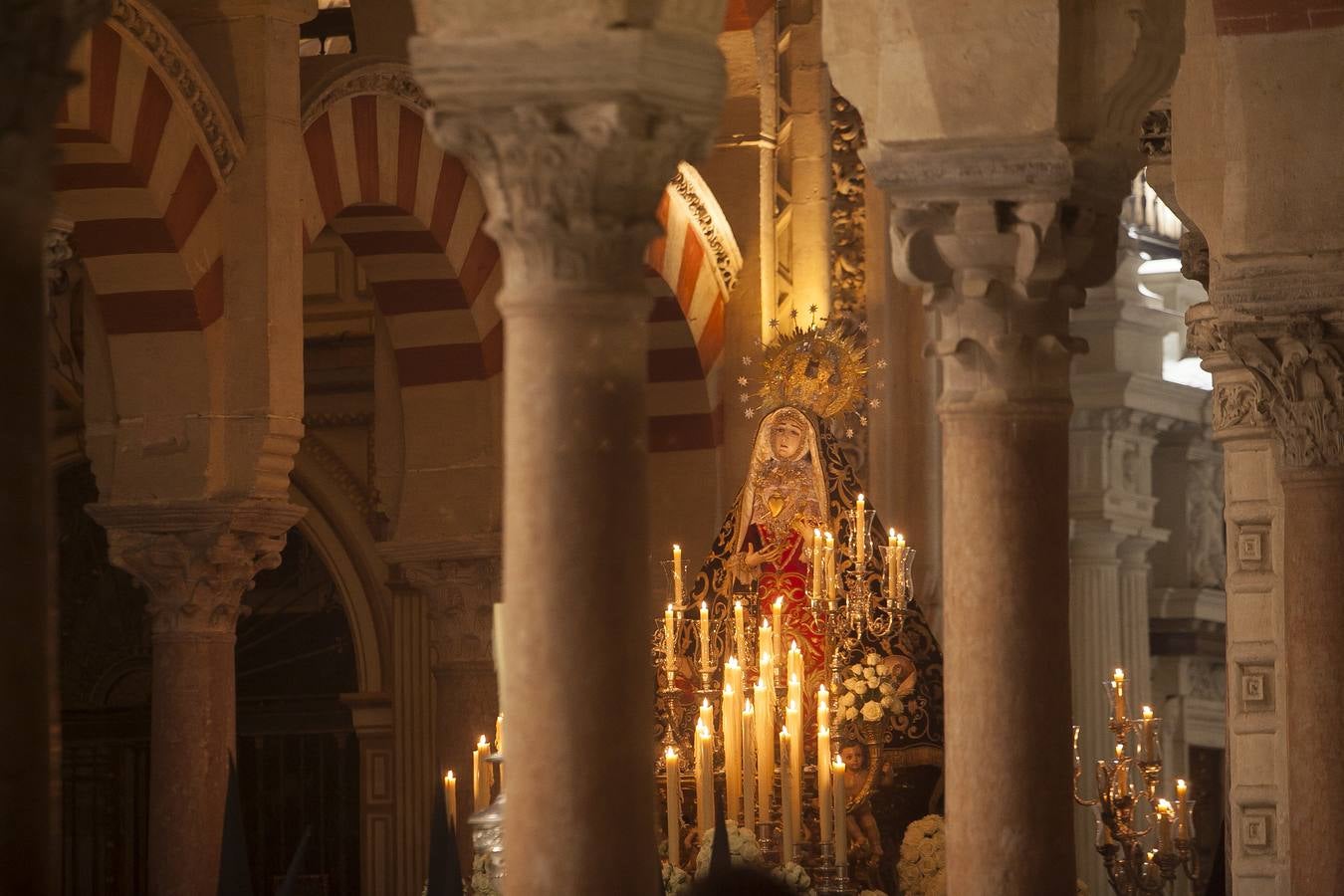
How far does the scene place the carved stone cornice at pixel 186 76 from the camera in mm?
9625

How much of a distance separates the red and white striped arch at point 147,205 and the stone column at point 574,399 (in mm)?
4311

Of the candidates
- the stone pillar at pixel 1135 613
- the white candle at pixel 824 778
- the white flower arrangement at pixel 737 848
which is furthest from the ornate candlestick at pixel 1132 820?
the stone pillar at pixel 1135 613

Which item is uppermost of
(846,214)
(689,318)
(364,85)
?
(364,85)

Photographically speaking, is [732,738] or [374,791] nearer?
[732,738]

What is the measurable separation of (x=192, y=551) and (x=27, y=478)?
18.0 feet

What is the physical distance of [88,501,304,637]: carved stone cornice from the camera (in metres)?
9.87

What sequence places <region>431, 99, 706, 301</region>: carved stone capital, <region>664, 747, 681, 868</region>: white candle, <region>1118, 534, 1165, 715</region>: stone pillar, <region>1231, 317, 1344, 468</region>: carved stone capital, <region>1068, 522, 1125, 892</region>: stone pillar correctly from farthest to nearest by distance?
<region>1118, 534, 1165, 715</region>: stone pillar, <region>1068, 522, 1125, 892</region>: stone pillar, <region>1231, 317, 1344, 468</region>: carved stone capital, <region>664, 747, 681, 868</region>: white candle, <region>431, 99, 706, 301</region>: carved stone capital

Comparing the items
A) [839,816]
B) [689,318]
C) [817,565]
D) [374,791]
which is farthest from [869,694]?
[374,791]

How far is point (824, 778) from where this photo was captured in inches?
309

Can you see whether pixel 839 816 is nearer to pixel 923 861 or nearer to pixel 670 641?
pixel 923 861

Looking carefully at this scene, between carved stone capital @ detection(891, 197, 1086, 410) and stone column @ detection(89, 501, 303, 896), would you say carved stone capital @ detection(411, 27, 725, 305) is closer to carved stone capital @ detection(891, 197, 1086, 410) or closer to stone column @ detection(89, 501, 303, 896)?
carved stone capital @ detection(891, 197, 1086, 410)

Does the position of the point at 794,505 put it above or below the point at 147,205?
below

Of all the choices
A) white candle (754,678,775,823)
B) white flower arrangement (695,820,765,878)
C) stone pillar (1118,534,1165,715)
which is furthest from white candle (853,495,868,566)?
stone pillar (1118,534,1165,715)

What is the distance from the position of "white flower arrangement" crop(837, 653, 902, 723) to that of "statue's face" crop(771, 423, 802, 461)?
1020mm
